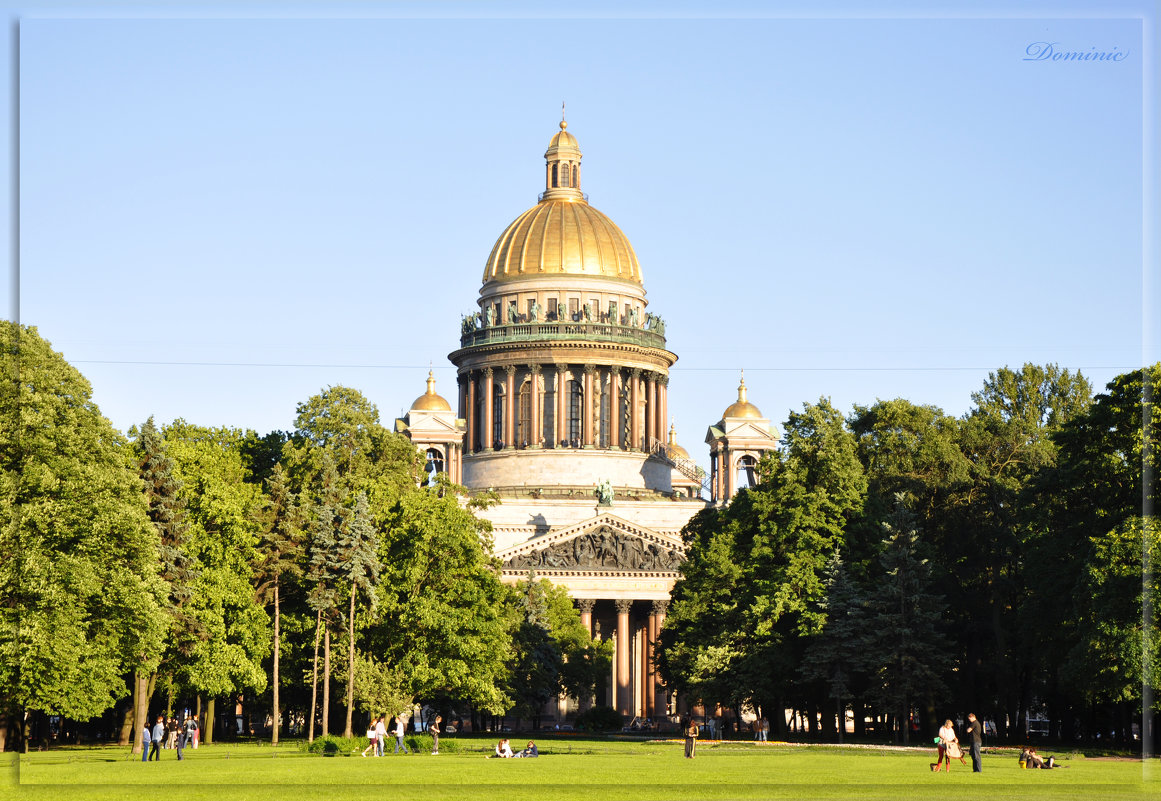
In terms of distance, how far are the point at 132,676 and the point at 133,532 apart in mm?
14227

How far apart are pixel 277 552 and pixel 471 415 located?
7252 cm

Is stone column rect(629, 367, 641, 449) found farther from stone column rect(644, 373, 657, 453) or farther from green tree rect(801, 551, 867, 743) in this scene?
green tree rect(801, 551, 867, 743)

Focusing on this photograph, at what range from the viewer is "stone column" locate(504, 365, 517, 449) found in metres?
138

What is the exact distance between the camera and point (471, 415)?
141m

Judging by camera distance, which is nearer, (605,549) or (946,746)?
(946,746)

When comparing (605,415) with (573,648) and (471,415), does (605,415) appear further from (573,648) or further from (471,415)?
(573,648)

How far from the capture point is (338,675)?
6831 cm

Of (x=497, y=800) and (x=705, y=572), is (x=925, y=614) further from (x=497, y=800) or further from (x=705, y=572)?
(x=497, y=800)

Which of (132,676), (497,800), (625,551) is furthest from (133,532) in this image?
(625,551)

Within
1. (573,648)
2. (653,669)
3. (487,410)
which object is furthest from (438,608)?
(487,410)

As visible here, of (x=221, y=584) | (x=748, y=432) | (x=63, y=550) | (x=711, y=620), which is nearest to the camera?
(x=63, y=550)

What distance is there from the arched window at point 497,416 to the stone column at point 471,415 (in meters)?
1.72

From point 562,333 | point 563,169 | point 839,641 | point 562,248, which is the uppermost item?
point 563,169

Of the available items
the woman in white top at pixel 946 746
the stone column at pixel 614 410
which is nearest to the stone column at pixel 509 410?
the stone column at pixel 614 410
